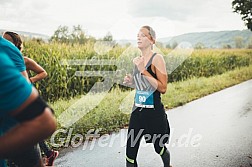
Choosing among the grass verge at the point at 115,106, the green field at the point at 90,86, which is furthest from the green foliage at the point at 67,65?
the grass verge at the point at 115,106

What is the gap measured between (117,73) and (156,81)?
319 inches

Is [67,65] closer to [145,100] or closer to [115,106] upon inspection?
[115,106]

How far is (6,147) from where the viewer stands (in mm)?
1179

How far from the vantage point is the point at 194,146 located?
4.94m

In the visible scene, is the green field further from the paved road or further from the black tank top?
the black tank top

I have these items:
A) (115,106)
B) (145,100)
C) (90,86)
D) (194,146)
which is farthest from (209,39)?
(145,100)

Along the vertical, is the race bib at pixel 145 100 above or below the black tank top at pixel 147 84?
below

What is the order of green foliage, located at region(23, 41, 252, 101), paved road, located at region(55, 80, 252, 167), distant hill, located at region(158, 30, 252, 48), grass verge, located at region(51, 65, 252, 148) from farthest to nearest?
distant hill, located at region(158, 30, 252, 48) < green foliage, located at region(23, 41, 252, 101) < grass verge, located at region(51, 65, 252, 148) < paved road, located at region(55, 80, 252, 167)

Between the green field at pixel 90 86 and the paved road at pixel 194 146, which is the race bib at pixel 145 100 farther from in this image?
the green field at pixel 90 86

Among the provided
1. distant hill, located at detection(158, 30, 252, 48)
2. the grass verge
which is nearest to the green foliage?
the grass verge

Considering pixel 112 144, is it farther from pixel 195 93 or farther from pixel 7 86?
pixel 195 93

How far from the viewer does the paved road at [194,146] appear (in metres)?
4.25

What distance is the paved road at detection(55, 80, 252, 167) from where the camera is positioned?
425cm

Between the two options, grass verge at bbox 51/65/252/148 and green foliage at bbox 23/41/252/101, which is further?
green foliage at bbox 23/41/252/101
